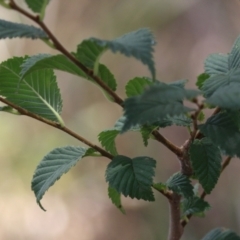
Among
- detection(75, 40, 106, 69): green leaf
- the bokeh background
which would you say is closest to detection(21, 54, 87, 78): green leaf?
detection(75, 40, 106, 69): green leaf

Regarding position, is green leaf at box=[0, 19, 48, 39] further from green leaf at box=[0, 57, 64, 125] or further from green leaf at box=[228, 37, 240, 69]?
green leaf at box=[228, 37, 240, 69]

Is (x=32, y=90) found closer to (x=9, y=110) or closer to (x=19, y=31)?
(x=9, y=110)

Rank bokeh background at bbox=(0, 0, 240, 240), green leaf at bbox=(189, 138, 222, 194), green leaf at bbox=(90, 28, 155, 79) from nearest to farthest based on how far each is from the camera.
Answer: green leaf at bbox=(90, 28, 155, 79)
green leaf at bbox=(189, 138, 222, 194)
bokeh background at bbox=(0, 0, 240, 240)

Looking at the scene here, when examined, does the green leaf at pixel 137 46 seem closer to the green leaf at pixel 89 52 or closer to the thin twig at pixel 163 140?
the green leaf at pixel 89 52

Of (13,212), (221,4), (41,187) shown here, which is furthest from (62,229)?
Result: (221,4)

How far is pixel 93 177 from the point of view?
118cm

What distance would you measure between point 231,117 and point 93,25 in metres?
0.92

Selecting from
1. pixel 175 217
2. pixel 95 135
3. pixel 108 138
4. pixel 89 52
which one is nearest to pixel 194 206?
pixel 175 217

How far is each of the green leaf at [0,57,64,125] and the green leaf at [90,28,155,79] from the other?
0.16 metres

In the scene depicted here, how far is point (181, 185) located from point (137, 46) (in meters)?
0.20

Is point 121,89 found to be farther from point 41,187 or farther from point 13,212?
point 41,187

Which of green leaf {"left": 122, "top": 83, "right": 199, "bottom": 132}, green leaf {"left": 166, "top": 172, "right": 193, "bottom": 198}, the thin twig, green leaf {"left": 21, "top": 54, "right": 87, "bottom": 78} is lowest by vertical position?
green leaf {"left": 166, "top": 172, "right": 193, "bottom": 198}

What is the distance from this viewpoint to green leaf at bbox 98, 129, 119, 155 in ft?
1.52

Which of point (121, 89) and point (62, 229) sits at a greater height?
point (121, 89)
